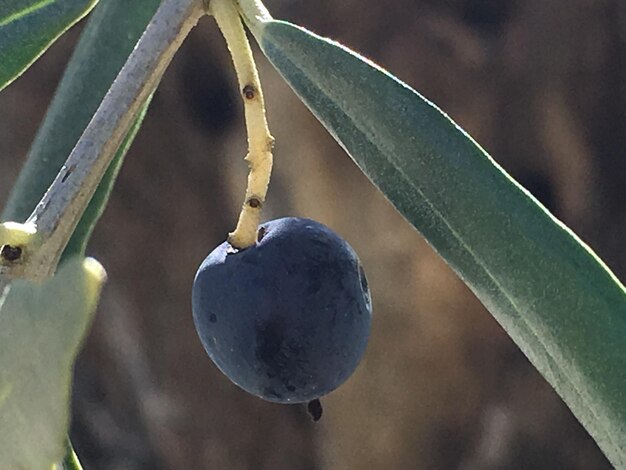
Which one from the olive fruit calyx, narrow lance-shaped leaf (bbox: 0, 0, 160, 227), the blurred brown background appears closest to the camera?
the olive fruit calyx

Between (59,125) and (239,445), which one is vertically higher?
(59,125)

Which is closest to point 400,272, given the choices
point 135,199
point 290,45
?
point 135,199

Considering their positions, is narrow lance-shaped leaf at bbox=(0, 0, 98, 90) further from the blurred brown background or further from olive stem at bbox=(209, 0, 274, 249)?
the blurred brown background

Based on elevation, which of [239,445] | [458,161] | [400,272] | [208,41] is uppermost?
[458,161]

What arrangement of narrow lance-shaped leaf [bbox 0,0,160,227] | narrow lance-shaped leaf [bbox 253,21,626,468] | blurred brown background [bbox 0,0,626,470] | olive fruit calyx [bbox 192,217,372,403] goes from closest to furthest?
narrow lance-shaped leaf [bbox 253,21,626,468] < olive fruit calyx [bbox 192,217,372,403] < narrow lance-shaped leaf [bbox 0,0,160,227] < blurred brown background [bbox 0,0,626,470]

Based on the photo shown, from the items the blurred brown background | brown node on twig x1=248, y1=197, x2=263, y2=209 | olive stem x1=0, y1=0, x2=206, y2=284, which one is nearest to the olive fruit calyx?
brown node on twig x1=248, y1=197, x2=263, y2=209

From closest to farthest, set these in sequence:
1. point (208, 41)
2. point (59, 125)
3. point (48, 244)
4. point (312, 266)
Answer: point (48, 244)
point (312, 266)
point (59, 125)
point (208, 41)

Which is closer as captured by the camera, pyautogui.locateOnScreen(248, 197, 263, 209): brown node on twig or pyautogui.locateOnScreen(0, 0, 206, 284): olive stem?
pyautogui.locateOnScreen(0, 0, 206, 284): olive stem

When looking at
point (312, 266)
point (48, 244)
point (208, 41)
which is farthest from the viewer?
point (208, 41)

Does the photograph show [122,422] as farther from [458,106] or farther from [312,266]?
[312,266]
